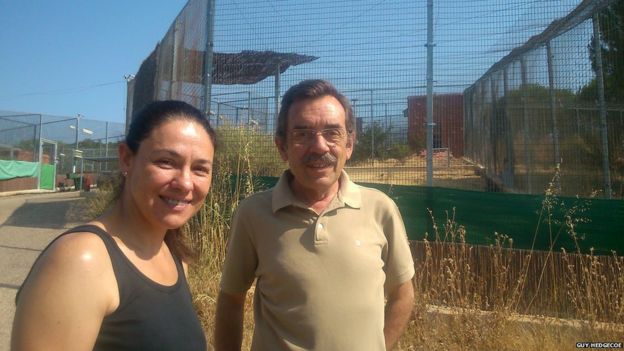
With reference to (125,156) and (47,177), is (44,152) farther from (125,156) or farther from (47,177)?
(125,156)

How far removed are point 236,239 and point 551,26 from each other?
4.83m

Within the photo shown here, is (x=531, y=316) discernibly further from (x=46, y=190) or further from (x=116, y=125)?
(x=116, y=125)

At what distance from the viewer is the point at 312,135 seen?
1821 millimetres

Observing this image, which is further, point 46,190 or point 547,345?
point 46,190

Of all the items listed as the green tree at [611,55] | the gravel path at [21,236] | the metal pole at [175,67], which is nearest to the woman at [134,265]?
the gravel path at [21,236]

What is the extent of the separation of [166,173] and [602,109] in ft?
17.5

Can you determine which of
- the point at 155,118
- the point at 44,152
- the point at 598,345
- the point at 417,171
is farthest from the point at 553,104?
the point at 44,152

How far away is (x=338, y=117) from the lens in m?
1.84

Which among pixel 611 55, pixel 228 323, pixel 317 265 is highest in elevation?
pixel 611 55

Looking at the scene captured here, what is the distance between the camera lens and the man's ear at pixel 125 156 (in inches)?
55.3

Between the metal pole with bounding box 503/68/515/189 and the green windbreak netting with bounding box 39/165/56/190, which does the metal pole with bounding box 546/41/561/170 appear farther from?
the green windbreak netting with bounding box 39/165/56/190

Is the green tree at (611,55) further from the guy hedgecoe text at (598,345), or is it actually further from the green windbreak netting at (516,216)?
the guy hedgecoe text at (598,345)

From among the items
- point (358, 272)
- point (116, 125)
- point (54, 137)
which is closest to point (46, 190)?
point (54, 137)

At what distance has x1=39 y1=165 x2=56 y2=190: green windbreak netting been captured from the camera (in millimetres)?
19469
